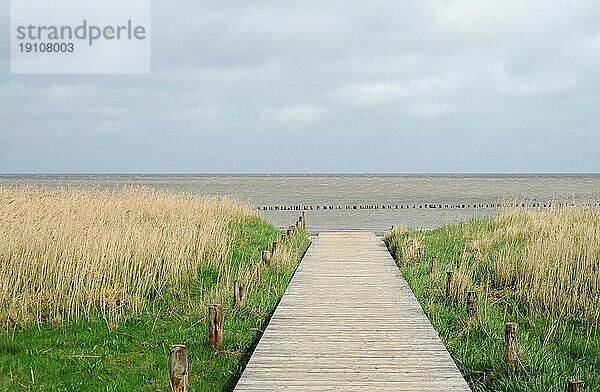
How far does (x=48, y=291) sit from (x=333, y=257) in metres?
5.41

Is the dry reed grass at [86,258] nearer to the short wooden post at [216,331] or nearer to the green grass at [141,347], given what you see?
the green grass at [141,347]

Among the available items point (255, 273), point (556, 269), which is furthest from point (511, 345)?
point (556, 269)

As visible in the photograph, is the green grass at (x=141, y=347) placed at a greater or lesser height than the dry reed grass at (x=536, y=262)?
lesser

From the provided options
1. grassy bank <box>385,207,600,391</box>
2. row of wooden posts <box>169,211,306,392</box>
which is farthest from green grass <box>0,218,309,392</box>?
grassy bank <box>385,207,600,391</box>

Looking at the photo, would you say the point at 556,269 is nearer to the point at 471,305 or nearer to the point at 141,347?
the point at 471,305

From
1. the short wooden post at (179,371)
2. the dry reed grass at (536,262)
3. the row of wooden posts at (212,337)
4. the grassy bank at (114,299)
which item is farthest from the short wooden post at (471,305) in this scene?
the short wooden post at (179,371)

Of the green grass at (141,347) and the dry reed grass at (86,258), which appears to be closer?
the green grass at (141,347)

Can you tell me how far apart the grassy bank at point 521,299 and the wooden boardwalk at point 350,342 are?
1.10ft

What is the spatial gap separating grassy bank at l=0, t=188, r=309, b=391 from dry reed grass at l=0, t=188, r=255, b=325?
18 millimetres

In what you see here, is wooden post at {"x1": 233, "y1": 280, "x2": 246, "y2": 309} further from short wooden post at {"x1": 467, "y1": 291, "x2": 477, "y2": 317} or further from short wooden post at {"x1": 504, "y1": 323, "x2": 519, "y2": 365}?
short wooden post at {"x1": 504, "y1": 323, "x2": 519, "y2": 365}

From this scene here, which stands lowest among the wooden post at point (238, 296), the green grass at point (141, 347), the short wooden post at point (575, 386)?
the green grass at point (141, 347)

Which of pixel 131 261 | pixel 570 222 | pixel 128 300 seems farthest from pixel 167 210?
pixel 570 222

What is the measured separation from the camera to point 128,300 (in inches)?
305

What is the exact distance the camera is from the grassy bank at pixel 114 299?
19.0 ft
